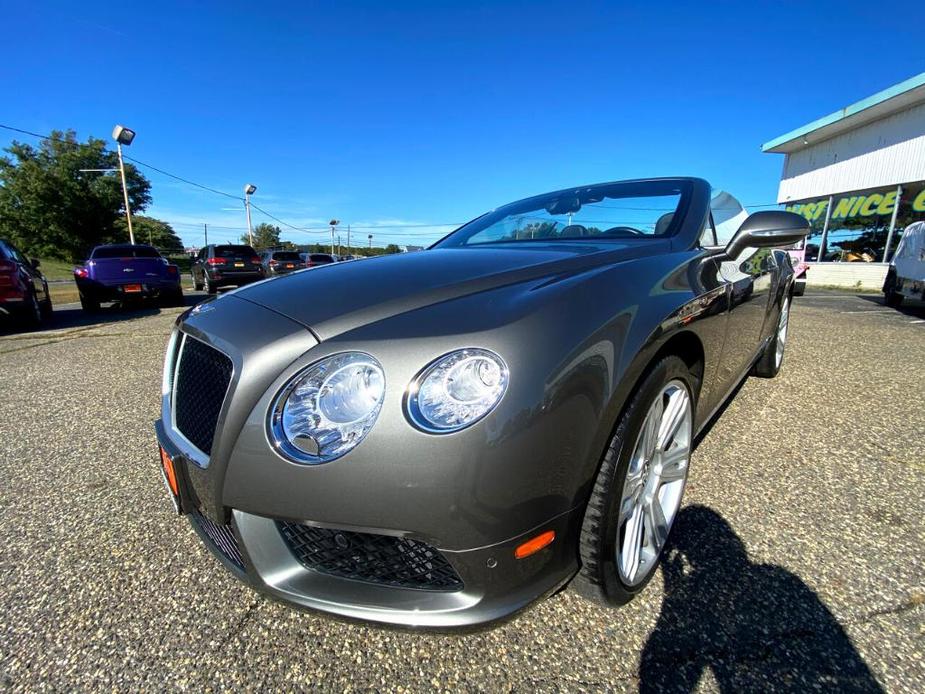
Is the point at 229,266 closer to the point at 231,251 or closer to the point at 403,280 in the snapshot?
the point at 231,251

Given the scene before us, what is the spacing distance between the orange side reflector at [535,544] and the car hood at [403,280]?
2.09 ft

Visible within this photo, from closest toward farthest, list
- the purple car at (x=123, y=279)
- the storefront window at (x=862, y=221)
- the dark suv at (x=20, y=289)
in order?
the dark suv at (x=20, y=289) < the purple car at (x=123, y=279) < the storefront window at (x=862, y=221)

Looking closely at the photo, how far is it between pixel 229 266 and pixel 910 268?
16.4 metres

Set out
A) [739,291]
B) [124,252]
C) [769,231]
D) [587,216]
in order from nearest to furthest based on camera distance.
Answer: [769,231], [739,291], [587,216], [124,252]

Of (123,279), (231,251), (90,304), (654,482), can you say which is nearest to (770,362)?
(654,482)

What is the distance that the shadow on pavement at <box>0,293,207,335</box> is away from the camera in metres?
7.23

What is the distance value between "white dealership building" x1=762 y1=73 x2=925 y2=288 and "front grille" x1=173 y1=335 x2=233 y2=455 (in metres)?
Answer: 20.5

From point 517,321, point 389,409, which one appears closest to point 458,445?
point 389,409

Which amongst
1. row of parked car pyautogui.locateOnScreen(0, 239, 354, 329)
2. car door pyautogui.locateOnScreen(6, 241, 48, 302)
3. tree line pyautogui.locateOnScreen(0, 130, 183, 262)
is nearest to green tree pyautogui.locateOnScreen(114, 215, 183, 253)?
tree line pyautogui.locateOnScreen(0, 130, 183, 262)

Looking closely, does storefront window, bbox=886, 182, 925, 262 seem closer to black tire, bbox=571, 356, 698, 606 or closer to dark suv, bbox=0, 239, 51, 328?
black tire, bbox=571, 356, 698, 606

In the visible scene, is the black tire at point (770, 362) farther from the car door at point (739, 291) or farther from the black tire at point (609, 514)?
the black tire at point (609, 514)

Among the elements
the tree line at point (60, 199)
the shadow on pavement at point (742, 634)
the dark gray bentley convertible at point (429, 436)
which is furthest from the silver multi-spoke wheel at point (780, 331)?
the tree line at point (60, 199)

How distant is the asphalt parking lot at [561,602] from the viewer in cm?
122

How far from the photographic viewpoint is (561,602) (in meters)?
1.47
